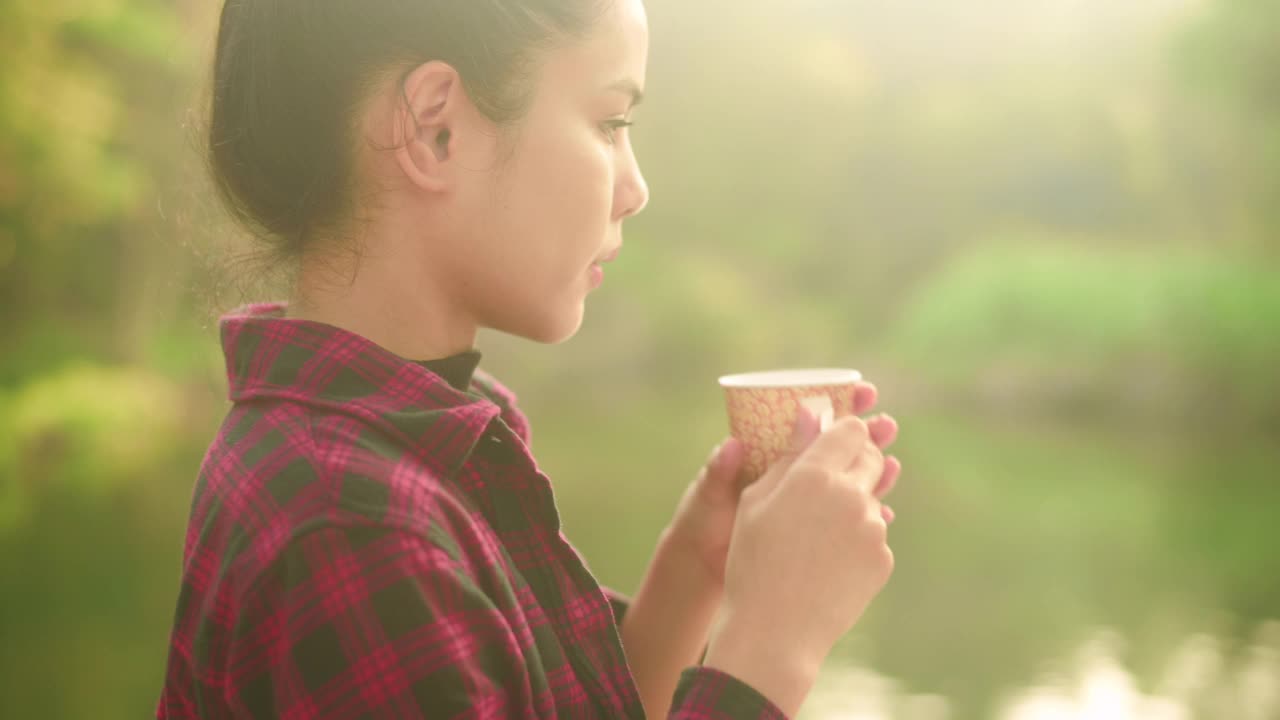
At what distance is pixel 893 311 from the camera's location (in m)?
3.32

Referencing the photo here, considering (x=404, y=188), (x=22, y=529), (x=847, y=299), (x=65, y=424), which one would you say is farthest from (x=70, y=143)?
(x=404, y=188)

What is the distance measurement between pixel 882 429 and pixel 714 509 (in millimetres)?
132

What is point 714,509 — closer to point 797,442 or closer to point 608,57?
point 797,442

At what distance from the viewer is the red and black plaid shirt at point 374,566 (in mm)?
452

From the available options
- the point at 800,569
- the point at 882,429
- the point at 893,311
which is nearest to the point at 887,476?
the point at 882,429

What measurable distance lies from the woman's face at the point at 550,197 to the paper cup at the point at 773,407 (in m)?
0.12

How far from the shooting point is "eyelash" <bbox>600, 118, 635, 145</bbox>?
2.02ft

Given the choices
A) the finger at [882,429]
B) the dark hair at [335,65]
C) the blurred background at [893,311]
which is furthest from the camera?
the blurred background at [893,311]

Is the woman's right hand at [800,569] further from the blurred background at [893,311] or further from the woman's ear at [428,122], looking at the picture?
the blurred background at [893,311]

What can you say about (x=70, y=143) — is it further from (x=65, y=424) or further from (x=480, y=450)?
(x=480, y=450)

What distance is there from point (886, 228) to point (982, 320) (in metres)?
0.42

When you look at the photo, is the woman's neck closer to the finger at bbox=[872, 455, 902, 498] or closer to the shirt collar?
the shirt collar

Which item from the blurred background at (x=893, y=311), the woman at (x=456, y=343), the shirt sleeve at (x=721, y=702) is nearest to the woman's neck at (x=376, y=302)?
the woman at (x=456, y=343)

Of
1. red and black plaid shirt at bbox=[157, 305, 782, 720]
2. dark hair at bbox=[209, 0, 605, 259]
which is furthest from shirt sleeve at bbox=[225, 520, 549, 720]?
dark hair at bbox=[209, 0, 605, 259]
